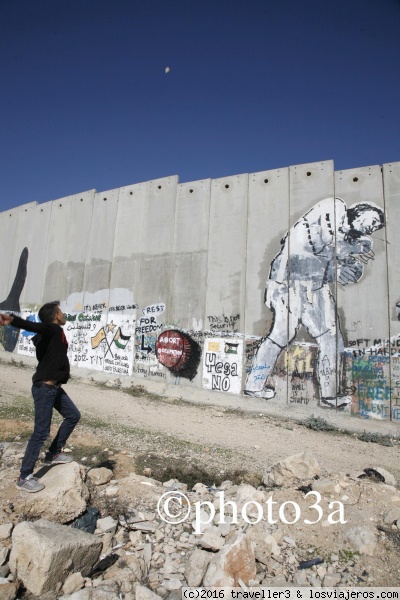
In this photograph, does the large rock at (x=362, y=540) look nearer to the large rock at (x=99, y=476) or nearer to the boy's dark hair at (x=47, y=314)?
the large rock at (x=99, y=476)

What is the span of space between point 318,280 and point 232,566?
764 centimetres

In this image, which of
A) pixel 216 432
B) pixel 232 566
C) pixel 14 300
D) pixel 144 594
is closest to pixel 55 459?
pixel 144 594

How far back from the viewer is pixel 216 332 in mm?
10398

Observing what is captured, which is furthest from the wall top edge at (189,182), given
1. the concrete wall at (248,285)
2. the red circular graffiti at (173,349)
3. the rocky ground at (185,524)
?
the rocky ground at (185,524)

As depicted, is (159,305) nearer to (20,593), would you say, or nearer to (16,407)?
(16,407)

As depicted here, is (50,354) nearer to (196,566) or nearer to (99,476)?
(99,476)

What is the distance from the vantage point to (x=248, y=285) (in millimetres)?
10195

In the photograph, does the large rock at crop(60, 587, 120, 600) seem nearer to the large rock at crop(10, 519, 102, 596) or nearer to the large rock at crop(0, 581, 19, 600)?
the large rock at crop(10, 519, 102, 596)

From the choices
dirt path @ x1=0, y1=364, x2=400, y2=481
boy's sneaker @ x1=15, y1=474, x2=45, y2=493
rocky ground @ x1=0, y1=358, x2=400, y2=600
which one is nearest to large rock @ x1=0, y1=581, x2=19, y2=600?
rocky ground @ x1=0, y1=358, x2=400, y2=600

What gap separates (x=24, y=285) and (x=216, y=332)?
9088 mm

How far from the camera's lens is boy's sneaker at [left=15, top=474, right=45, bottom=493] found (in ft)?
11.0

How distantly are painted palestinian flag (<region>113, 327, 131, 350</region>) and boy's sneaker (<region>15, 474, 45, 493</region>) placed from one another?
8453 mm

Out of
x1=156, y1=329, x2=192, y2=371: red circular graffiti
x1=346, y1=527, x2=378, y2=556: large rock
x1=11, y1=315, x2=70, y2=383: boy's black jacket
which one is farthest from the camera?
x1=156, y1=329, x2=192, y2=371: red circular graffiti

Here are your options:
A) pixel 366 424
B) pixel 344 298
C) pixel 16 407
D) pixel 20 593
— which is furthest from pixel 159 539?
pixel 344 298
